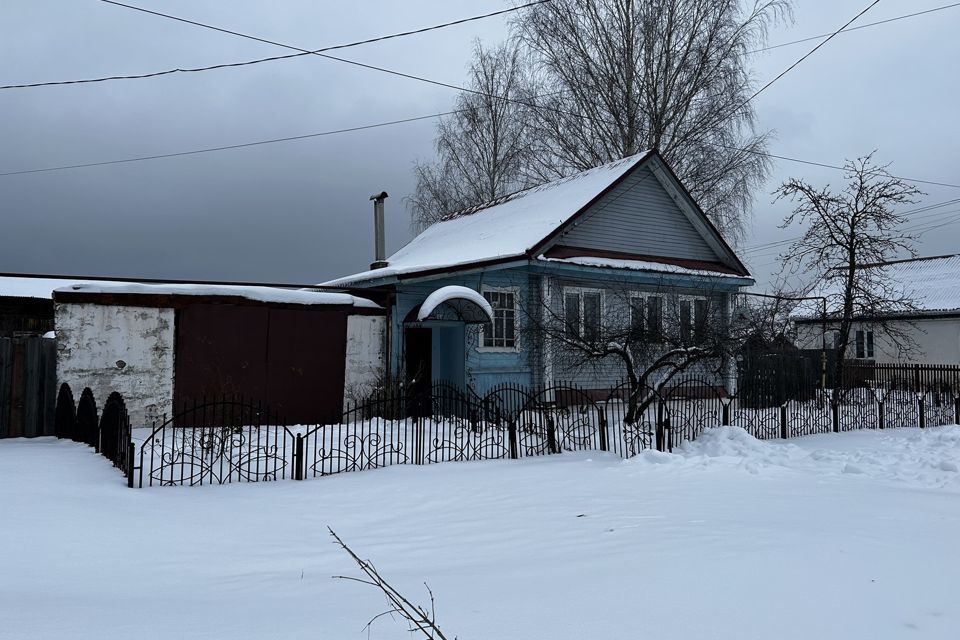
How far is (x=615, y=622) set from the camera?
3.32 m

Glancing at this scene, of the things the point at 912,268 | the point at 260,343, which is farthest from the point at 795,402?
the point at 912,268

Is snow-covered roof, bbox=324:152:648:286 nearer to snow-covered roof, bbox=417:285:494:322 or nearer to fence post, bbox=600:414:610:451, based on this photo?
snow-covered roof, bbox=417:285:494:322

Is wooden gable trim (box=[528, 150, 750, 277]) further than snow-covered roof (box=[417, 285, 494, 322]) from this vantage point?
Yes

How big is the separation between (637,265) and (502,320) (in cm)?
358

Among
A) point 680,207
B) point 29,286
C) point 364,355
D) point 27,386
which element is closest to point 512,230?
point 680,207

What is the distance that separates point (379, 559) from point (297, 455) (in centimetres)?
344

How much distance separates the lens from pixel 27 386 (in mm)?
10594

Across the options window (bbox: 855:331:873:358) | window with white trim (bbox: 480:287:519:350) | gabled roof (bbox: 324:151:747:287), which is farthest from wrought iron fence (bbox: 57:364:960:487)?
window (bbox: 855:331:873:358)

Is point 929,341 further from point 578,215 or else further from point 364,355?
point 364,355

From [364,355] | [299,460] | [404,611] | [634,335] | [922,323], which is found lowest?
[299,460]

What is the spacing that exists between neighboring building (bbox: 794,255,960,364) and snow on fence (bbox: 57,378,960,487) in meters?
12.7

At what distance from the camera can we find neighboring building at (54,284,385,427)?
1105 cm

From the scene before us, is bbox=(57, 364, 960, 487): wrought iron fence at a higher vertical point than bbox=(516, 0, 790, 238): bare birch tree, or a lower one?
lower

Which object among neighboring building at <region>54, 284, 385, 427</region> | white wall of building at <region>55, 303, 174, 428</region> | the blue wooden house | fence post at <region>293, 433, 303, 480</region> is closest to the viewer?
fence post at <region>293, 433, 303, 480</region>
